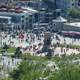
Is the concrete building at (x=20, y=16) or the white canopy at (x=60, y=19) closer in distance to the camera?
the concrete building at (x=20, y=16)

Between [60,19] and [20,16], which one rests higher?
[20,16]

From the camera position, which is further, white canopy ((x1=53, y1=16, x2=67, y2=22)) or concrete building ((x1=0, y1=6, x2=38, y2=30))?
white canopy ((x1=53, y1=16, x2=67, y2=22))

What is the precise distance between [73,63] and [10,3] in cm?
3032


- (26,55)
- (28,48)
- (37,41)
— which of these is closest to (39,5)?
(37,41)

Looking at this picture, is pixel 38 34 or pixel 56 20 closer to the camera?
pixel 38 34

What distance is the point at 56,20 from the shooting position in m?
56.4

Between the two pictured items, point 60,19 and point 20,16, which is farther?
point 60,19

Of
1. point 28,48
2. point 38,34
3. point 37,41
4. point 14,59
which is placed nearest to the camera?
point 14,59

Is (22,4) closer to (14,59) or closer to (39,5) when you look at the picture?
(39,5)

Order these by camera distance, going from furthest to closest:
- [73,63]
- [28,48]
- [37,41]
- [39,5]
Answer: [39,5] → [37,41] → [28,48] → [73,63]

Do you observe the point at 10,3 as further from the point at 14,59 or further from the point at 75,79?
the point at 75,79

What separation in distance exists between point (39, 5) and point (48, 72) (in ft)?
105

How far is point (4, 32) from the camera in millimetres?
51562

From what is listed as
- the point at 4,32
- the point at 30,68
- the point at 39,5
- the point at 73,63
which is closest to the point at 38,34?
the point at 4,32
